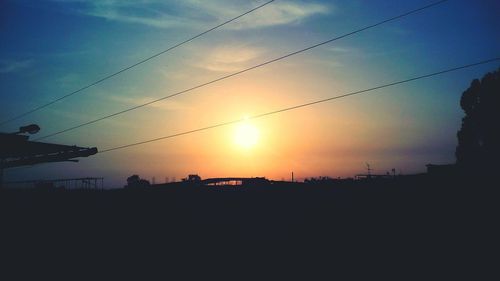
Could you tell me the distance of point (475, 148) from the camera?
117ft

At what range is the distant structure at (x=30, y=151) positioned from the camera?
1619 cm

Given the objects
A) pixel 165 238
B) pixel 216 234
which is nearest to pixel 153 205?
pixel 165 238

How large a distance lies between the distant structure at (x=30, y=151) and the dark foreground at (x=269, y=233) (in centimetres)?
453

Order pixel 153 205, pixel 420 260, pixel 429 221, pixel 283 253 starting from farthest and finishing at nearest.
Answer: pixel 153 205
pixel 283 253
pixel 429 221
pixel 420 260

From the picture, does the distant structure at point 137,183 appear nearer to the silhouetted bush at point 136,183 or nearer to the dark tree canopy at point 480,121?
the silhouetted bush at point 136,183

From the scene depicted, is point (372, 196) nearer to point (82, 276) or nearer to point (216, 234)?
point (216, 234)

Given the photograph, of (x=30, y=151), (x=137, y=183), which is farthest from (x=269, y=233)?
(x=137, y=183)

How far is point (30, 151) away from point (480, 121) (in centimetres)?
4407

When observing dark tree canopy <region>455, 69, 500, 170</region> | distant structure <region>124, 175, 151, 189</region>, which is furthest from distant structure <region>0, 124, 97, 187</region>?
dark tree canopy <region>455, 69, 500, 170</region>

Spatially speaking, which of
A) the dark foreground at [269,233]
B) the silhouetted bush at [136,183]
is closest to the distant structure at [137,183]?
the silhouetted bush at [136,183]

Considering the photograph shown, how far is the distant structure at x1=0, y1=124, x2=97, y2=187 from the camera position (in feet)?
53.1

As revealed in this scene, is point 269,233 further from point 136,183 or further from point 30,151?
point 136,183

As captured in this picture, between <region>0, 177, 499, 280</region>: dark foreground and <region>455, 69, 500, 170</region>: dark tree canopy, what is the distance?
30.2 m

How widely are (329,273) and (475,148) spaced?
36445 mm
